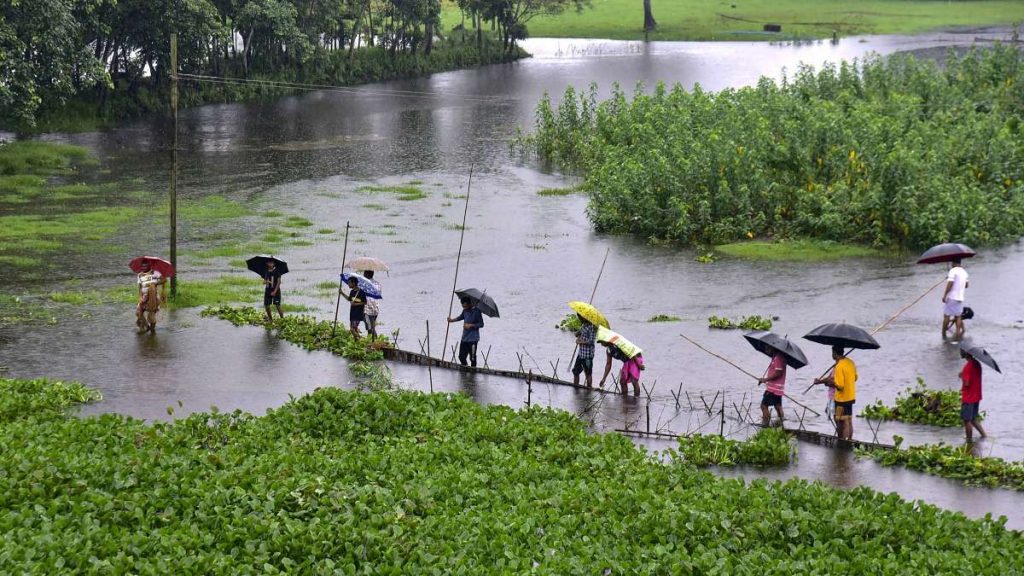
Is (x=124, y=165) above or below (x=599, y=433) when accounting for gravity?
above

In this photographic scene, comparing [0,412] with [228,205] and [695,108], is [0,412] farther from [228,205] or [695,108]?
Result: [695,108]

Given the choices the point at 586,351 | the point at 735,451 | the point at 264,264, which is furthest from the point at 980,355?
the point at 264,264

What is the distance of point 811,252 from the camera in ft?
107

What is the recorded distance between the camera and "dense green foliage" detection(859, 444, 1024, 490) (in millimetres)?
16156

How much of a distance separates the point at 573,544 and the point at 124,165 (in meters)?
37.8

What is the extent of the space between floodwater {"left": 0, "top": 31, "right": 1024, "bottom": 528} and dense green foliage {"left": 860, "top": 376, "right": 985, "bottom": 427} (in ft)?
1.00

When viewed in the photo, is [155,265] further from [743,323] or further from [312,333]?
[743,323]

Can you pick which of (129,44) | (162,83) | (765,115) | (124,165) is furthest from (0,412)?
(162,83)

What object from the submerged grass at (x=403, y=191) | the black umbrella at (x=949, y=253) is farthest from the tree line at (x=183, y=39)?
the black umbrella at (x=949, y=253)

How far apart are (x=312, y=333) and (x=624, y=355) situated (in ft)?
23.2

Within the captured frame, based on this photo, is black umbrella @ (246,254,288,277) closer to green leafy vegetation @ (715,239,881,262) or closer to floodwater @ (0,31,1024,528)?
floodwater @ (0,31,1024,528)

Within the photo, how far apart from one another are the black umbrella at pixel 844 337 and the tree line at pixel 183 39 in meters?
32.2

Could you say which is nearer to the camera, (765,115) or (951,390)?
(951,390)

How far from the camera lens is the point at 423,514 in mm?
13742
